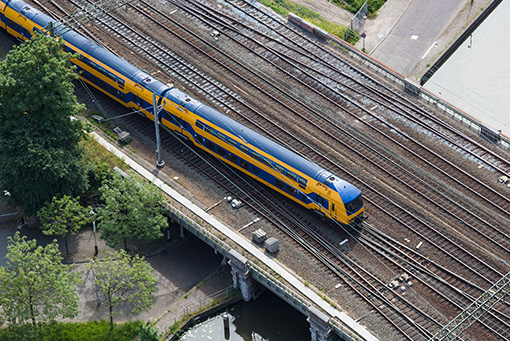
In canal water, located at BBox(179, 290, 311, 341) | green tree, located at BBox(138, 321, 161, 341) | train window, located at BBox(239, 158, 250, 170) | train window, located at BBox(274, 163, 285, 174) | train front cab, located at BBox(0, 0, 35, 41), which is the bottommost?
green tree, located at BBox(138, 321, 161, 341)

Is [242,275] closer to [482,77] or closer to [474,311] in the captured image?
[474,311]

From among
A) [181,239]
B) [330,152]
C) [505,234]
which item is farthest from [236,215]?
[505,234]

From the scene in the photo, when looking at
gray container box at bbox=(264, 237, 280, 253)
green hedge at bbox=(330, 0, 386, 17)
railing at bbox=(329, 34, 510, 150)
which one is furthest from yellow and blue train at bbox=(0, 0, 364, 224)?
green hedge at bbox=(330, 0, 386, 17)

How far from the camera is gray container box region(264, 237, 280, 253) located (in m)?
83.0

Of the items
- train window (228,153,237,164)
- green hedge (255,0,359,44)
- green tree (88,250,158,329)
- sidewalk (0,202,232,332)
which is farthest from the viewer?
green hedge (255,0,359,44)

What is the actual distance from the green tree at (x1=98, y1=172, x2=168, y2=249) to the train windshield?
17527mm

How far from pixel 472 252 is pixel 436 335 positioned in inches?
465

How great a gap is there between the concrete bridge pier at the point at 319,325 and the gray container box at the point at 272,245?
27.7ft

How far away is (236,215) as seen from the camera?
87.9 metres

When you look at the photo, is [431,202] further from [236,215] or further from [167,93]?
[167,93]

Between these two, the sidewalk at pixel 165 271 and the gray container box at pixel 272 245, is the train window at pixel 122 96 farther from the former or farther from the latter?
the gray container box at pixel 272 245

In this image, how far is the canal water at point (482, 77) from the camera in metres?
107

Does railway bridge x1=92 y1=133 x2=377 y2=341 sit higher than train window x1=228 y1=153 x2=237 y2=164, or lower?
lower

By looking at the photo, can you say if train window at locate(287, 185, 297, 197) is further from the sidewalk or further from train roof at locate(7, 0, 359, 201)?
the sidewalk
